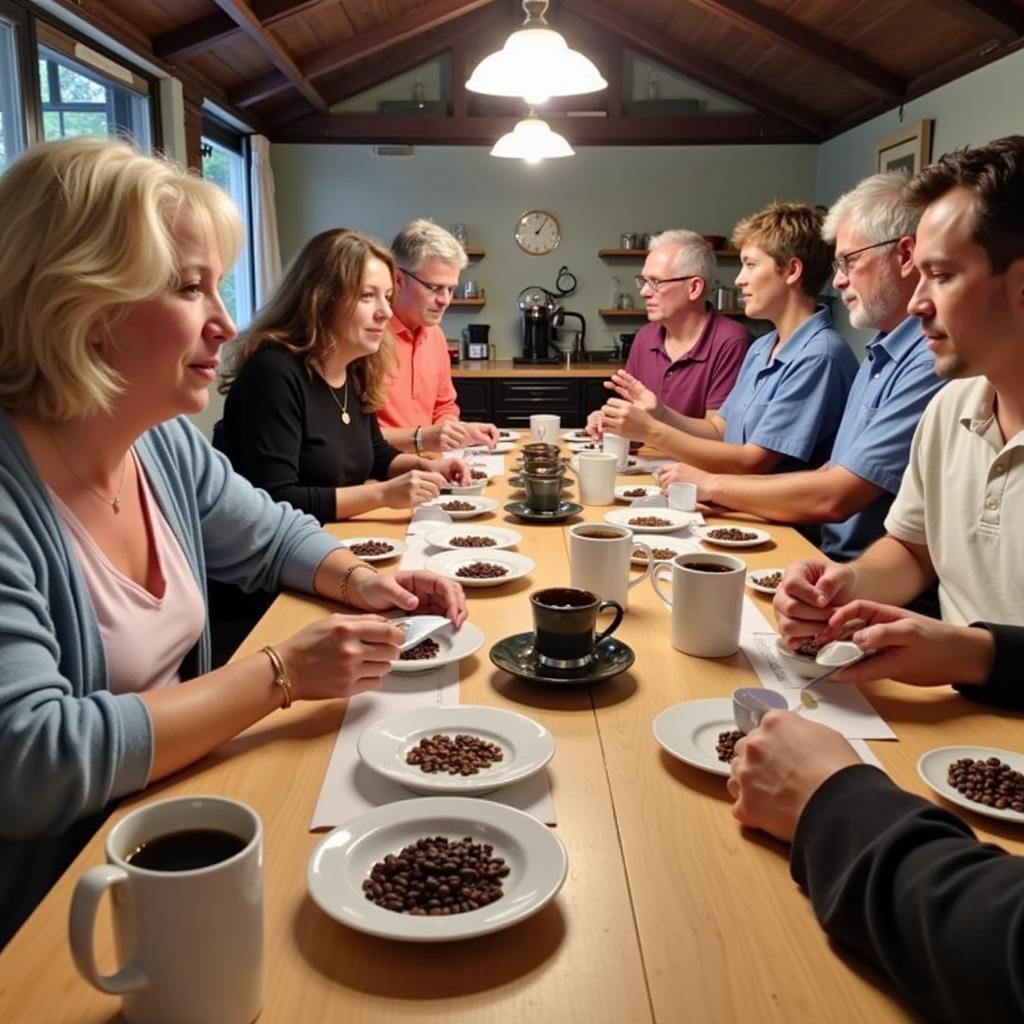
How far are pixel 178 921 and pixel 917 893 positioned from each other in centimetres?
52

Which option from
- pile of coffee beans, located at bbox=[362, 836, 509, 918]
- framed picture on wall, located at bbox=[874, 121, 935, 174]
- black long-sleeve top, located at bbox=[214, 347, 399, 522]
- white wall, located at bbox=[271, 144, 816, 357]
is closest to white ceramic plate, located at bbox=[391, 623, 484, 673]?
pile of coffee beans, located at bbox=[362, 836, 509, 918]

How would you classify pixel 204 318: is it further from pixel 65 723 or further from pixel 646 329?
pixel 646 329

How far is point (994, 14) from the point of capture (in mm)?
3932

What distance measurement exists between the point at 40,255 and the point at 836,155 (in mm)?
6240

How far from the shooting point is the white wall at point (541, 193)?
651 cm

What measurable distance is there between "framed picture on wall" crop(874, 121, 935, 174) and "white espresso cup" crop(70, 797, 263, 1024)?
4.89m

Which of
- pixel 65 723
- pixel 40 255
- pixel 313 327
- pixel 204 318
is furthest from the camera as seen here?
pixel 313 327

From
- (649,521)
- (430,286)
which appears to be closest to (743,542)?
(649,521)

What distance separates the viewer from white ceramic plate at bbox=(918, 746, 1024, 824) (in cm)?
89

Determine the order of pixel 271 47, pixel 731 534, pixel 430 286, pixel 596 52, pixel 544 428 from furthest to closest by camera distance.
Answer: pixel 596 52 < pixel 271 47 < pixel 430 286 < pixel 544 428 < pixel 731 534

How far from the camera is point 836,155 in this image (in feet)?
20.7

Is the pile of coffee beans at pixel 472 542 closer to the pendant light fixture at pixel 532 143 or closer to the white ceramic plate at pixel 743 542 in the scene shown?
the white ceramic plate at pixel 743 542

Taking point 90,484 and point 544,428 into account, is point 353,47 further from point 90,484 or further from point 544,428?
point 90,484

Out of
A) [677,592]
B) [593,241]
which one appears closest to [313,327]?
[677,592]
